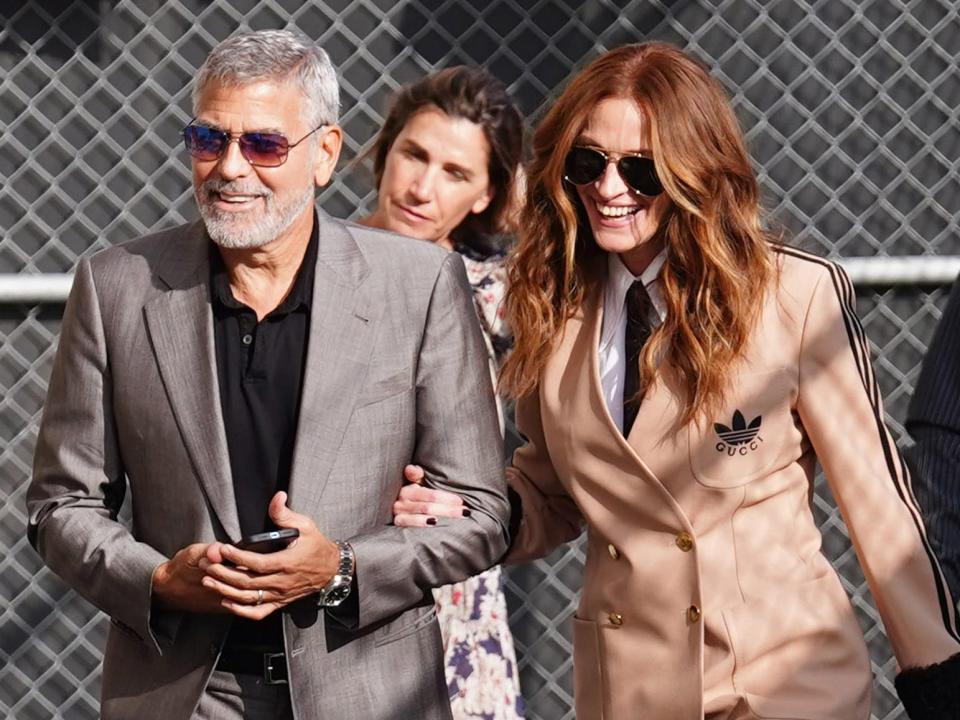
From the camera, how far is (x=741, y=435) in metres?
2.73

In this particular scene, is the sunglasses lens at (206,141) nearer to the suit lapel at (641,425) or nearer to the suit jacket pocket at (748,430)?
the suit lapel at (641,425)

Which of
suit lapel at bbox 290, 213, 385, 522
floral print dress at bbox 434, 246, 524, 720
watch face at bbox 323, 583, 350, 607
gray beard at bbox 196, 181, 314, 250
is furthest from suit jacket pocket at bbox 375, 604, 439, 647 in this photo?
floral print dress at bbox 434, 246, 524, 720

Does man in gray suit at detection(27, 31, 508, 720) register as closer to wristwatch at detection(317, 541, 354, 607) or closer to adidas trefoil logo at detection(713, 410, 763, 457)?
wristwatch at detection(317, 541, 354, 607)

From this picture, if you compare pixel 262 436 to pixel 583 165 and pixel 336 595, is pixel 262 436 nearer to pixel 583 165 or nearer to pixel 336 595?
pixel 336 595

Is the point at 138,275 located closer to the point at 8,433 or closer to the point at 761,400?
the point at 761,400

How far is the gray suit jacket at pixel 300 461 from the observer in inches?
103

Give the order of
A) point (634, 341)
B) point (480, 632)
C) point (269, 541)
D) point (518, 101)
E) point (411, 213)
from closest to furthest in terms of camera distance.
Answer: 1. point (269, 541)
2. point (634, 341)
3. point (480, 632)
4. point (411, 213)
5. point (518, 101)

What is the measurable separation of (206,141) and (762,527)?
1.07 metres

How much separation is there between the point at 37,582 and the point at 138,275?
254 cm

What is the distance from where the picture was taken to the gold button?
2.71 m

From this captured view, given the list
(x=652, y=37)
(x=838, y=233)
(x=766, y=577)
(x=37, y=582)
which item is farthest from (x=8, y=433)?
(x=766, y=577)

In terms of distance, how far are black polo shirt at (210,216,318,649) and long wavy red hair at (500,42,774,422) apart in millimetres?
513

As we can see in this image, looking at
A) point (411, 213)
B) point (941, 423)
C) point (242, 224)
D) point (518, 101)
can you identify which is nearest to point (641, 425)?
point (941, 423)

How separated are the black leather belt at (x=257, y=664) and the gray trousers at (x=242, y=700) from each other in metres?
0.01
